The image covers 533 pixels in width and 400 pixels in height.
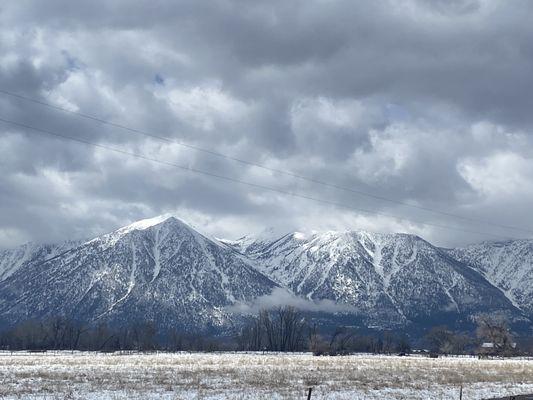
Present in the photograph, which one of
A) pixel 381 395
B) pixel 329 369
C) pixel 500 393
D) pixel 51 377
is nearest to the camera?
pixel 381 395

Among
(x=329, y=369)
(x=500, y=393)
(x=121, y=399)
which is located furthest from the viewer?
(x=329, y=369)

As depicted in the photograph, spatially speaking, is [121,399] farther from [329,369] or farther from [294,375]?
[329,369]

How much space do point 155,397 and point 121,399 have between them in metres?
2.54

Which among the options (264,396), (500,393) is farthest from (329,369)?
(264,396)

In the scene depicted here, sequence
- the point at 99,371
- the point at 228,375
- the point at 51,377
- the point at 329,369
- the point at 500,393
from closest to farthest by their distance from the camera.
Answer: the point at 500,393 < the point at 51,377 < the point at 228,375 < the point at 99,371 < the point at 329,369

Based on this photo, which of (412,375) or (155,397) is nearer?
(155,397)

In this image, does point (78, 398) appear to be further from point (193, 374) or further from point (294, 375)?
point (294, 375)

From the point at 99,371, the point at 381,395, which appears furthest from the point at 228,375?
the point at 381,395

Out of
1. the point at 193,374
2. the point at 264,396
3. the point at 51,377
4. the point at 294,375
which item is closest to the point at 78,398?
the point at 264,396

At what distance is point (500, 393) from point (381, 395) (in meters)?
10.8

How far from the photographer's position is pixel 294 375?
209ft

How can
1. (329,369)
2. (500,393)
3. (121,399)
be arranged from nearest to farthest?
(121,399) < (500,393) < (329,369)

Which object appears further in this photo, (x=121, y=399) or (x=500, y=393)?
(x=500, y=393)

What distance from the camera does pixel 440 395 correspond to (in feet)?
165
